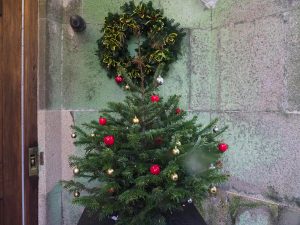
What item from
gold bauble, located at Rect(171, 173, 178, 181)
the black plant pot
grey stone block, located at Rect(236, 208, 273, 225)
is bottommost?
grey stone block, located at Rect(236, 208, 273, 225)

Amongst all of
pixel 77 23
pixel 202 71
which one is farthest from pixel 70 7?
pixel 202 71

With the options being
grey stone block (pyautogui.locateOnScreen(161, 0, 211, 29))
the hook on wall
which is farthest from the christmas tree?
grey stone block (pyautogui.locateOnScreen(161, 0, 211, 29))

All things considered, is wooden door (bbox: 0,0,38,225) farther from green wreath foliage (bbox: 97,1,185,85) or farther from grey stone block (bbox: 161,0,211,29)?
grey stone block (bbox: 161,0,211,29)

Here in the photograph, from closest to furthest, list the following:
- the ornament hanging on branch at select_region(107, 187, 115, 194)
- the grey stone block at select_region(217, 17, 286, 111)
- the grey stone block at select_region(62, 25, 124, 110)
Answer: the ornament hanging on branch at select_region(107, 187, 115, 194) → the grey stone block at select_region(217, 17, 286, 111) → the grey stone block at select_region(62, 25, 124, 110)

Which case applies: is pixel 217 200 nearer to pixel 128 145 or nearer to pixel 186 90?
pixel 186 90

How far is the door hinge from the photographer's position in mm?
2260

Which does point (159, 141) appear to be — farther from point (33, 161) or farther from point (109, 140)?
point (33, 161)

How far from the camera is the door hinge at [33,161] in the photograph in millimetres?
2260

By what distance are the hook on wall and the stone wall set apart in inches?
2.0

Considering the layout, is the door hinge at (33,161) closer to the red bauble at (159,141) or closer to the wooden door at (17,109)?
the wooden door at (17,109)

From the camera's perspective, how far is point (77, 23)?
7.84ft

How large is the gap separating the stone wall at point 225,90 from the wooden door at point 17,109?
8cm

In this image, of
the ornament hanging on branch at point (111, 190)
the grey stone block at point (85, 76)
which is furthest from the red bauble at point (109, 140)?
the grey stone block at point (85, 76)

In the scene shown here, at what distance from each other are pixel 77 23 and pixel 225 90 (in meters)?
1.17
